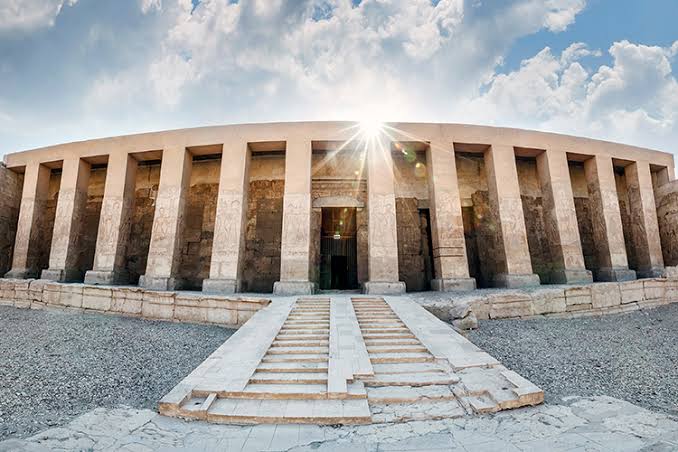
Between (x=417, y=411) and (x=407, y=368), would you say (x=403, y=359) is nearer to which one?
(x=407, y=368)

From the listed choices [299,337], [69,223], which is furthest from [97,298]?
[299,337]

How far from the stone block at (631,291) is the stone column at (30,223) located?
18.1 m

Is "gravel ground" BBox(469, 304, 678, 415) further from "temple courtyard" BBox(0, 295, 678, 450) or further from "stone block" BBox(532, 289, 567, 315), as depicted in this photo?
"stone block" BBox(532, 289, 567, 315)

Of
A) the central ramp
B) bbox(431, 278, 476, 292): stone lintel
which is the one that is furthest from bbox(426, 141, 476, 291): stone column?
the central ramp

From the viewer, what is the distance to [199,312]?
674 centimetres

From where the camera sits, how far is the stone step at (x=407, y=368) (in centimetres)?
308

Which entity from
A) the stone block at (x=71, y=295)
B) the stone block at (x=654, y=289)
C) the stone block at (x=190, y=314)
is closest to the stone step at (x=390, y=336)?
the stone block at (x=190, y=314)

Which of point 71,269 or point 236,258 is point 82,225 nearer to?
point 71,269

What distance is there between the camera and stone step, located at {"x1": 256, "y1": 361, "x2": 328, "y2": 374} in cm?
309

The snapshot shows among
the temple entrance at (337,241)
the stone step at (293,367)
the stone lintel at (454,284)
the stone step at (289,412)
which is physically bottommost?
the stone step at (289,412)

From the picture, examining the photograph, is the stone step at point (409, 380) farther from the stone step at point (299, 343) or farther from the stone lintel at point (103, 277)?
the stone lintel at point (103, 277)

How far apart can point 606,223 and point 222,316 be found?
12012mm

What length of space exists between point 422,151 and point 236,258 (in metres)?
7.08

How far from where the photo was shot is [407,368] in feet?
10.4
